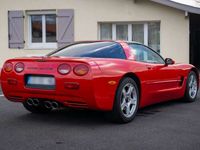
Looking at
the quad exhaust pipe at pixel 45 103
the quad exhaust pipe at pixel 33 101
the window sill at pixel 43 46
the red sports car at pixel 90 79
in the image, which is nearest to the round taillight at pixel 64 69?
the red sports car at pixel 90 79

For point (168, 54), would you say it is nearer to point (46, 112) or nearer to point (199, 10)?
point (199, 10)

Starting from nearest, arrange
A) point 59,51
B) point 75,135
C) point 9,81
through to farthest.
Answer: point 75,135
point 9,81
point 59,51

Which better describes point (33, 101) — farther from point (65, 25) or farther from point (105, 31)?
point (105, 31)

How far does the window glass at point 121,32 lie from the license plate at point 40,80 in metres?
10.0

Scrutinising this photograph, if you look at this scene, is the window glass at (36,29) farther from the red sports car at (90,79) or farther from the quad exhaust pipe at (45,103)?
the quad exhaust pipe at (45,103)

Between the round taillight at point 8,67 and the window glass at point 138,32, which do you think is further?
the window glass at point 138,32

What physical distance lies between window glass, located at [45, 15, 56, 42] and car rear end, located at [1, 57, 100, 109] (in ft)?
33.2

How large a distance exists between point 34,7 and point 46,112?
389 inches

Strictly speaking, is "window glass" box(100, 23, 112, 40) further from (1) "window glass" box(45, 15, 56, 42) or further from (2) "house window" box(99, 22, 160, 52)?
(1) "window glass" box(45, 15, 56, 42)

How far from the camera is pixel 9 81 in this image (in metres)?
6.35

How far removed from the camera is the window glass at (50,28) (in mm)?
16453

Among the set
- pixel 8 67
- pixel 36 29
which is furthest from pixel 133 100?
pixel 36 29

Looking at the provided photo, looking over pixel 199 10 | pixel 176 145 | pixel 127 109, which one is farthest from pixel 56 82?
pixel 199 10

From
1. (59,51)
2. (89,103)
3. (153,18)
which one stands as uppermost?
(153,18)
